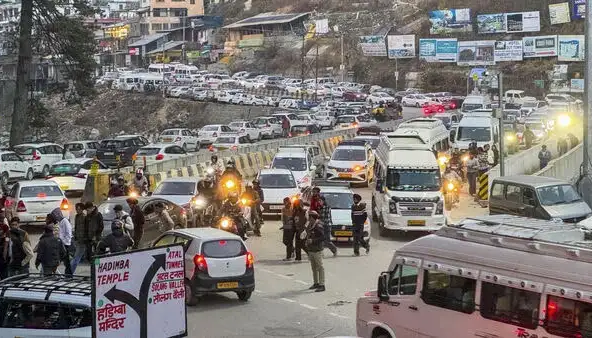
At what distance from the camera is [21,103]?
50.6 m

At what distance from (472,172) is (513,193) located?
7839 mm

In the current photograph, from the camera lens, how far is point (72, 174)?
114ft

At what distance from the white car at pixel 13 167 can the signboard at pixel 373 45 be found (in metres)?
72.9

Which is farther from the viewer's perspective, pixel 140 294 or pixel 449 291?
pixel 449 291

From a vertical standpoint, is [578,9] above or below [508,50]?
above

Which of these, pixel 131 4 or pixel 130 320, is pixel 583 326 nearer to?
pixel 130 320

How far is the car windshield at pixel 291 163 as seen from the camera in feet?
110

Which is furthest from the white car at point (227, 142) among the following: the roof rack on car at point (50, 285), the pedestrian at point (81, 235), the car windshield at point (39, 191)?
the roof rack on car at point (50, 285)

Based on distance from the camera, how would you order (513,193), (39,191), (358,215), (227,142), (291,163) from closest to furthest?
1. (358,215)
2. (513,193)
3. (39,191)
4. (291,163)
5. (227,142)

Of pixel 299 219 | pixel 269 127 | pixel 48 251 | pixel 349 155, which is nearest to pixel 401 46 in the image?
pixel 269 127

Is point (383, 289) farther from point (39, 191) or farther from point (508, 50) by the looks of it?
point (508, 50)

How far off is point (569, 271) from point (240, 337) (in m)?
6.22

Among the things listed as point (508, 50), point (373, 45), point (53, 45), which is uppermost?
point (373, 45)

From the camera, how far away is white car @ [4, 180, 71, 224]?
83.5ft
